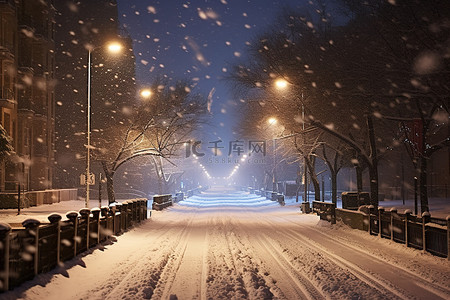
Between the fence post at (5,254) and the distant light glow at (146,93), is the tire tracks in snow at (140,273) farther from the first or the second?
the distant light glow at (146,93)

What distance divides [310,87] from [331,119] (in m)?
7.76

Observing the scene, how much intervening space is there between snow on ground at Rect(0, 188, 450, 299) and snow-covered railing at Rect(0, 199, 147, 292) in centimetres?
27

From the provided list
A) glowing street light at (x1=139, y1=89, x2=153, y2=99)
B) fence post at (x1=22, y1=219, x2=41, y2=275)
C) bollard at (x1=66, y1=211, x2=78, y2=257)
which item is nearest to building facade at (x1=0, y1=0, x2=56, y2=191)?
glowing street light at (x1=139, y1=89, x2=153, y2=99)

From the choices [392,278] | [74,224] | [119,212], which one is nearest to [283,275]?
[392,278]

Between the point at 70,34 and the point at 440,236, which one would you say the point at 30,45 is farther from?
the point at 440,236

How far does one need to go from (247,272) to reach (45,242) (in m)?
4.39

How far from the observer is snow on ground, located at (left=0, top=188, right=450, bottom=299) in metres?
9.21

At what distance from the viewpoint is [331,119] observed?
28.4 metres

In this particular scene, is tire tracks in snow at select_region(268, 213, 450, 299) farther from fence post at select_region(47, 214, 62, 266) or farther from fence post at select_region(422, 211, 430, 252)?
fence post at select_region(47, 214, 62, 266)

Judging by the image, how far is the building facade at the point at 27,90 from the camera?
123 ft

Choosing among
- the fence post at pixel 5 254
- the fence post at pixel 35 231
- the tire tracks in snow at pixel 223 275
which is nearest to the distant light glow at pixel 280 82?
the tire tracks in snow at pixel 223 275

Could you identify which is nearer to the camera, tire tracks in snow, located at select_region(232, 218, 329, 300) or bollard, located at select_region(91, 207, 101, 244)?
tire tracks in snow, located at select_region(232, 218, 329, 300)

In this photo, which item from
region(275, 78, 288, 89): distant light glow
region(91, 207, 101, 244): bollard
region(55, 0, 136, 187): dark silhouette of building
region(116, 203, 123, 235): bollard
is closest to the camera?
region(91, 207, 101, 244): bollard

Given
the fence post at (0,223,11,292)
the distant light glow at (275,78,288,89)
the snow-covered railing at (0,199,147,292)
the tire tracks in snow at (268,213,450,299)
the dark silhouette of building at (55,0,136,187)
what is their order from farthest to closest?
the dark silhouette of building at (55,0,136,187), the distant light glow at (275,78,288,89), the tire tracks in snow at (268,213,450,299), the snow-covered railing at (0,199,147,292), the fence post at (0,223,11,292)
